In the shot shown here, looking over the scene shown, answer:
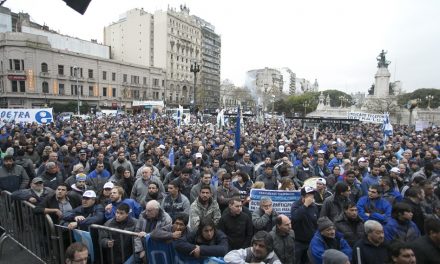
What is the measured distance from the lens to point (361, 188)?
677 centimetres

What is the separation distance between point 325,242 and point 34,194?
476cm

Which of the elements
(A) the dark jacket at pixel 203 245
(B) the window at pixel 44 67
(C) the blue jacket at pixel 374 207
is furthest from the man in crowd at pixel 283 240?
(B) the window at pixel 44 67

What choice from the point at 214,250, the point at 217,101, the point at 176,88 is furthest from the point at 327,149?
the point at 217,101

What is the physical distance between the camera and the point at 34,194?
5.26 m

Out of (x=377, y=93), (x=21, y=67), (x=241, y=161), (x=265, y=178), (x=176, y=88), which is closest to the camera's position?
(x=265, y=178)

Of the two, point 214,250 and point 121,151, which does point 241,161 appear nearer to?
point 121,151

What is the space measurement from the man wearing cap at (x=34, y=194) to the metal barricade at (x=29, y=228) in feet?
0.34

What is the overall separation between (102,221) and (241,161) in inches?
235

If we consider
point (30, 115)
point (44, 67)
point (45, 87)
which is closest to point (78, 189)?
point (30, 115)

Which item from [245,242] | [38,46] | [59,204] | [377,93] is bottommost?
[245,242]

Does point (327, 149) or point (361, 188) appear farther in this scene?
point (327, 149)

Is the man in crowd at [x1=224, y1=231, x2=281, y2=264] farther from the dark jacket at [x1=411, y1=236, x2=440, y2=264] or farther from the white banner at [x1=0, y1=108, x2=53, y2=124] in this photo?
the white banner at [x1=0, y1=108, x2=53, y2=124]

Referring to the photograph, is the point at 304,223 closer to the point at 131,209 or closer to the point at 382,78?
the point at 131,209

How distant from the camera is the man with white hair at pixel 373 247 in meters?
3.58
